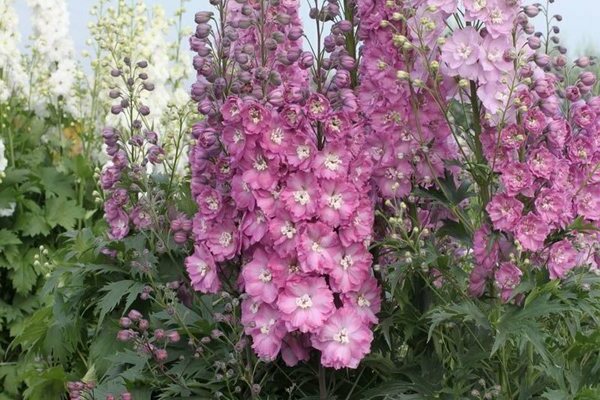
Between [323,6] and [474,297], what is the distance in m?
0.91

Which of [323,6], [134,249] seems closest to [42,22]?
[134,249]

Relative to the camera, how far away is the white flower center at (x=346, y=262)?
2.75 metres

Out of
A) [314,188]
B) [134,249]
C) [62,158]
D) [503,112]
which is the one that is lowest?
[62,158]

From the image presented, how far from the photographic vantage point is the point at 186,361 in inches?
117

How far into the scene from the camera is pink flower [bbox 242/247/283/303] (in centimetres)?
273

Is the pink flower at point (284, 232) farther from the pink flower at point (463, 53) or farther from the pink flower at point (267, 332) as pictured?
the pink flower at point (463, 53)

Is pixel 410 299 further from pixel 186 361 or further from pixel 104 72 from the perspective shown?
pixel 104 72

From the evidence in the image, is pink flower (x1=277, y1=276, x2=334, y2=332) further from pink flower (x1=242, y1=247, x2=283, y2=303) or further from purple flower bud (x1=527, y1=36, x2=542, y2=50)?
purple flower bud (x1=527, y1=36, x2=542, y2=50)

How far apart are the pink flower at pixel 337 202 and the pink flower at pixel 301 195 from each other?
0.02m

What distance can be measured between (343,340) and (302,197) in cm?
39

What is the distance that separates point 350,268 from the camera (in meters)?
2.75

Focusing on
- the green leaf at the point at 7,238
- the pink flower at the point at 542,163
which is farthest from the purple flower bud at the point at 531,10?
the green leaf at the point at 7,238

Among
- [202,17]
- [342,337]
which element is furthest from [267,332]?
[202,17]

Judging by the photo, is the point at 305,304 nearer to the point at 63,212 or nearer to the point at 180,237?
the point at 180,237
